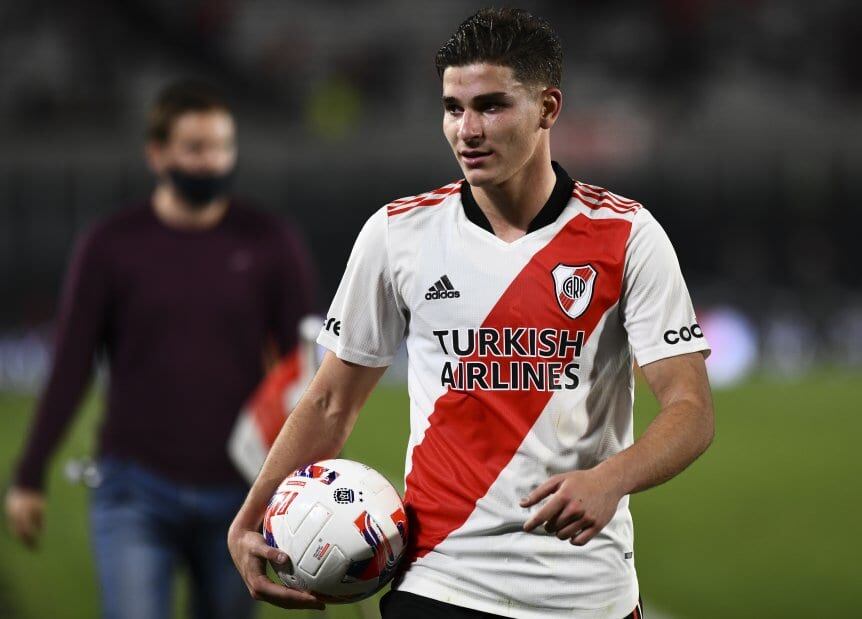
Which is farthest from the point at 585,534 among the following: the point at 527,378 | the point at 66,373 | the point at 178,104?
the point at 178,104

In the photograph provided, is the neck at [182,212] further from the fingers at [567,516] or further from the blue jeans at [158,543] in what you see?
the fingers at [567,516]

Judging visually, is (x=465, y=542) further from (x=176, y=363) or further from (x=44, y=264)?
(x=44, y=264)

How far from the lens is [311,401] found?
3.26 meters

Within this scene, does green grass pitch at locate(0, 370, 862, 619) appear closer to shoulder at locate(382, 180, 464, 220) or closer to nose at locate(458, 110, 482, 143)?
shoulder at locate(382, 180, 464, 220)

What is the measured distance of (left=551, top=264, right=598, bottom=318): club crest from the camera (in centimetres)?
Result: 305

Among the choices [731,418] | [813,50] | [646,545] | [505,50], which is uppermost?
[505,50]

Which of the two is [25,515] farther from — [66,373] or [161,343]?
[161,343]

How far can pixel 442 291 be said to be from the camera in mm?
3139

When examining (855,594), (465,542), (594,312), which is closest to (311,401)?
(465,542)

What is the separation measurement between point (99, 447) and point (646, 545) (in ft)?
19.1

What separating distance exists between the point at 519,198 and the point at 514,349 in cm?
35

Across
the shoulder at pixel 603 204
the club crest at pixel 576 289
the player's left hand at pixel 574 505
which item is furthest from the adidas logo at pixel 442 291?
the player's left hand at pixel 574 505

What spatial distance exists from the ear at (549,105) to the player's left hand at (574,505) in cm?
85

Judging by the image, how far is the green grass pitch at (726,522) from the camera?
8.04 meters
